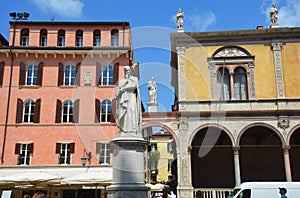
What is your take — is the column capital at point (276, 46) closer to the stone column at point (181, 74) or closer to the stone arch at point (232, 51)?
the stone arch at point (232, 51)

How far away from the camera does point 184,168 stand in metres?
23.4

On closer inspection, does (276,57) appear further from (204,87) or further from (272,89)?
(204,87)

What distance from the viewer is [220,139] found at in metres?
27.2

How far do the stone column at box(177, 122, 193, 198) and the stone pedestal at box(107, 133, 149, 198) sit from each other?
1339 cm

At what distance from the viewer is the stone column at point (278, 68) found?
25.5 m

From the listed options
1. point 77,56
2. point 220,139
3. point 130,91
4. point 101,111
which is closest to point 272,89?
point 220,139

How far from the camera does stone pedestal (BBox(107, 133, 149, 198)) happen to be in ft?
31.8

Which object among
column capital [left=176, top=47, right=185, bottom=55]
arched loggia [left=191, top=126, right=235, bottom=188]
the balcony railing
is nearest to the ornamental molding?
column capital [left=176, top=47, right=185, bottom=55]

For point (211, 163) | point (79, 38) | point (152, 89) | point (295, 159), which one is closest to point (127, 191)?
point (152, 89)

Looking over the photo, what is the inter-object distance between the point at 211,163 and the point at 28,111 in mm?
14953

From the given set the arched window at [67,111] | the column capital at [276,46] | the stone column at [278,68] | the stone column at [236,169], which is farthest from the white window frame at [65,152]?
the column capital at [276,46]

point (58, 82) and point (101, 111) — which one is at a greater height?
point (58, 82)

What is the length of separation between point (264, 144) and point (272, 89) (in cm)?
468

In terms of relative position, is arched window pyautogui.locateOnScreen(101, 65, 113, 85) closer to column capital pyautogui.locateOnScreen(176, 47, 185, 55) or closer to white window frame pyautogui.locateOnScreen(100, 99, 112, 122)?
white window frame pyautogui.locateOnScreen(100, 99, 112, 122)
